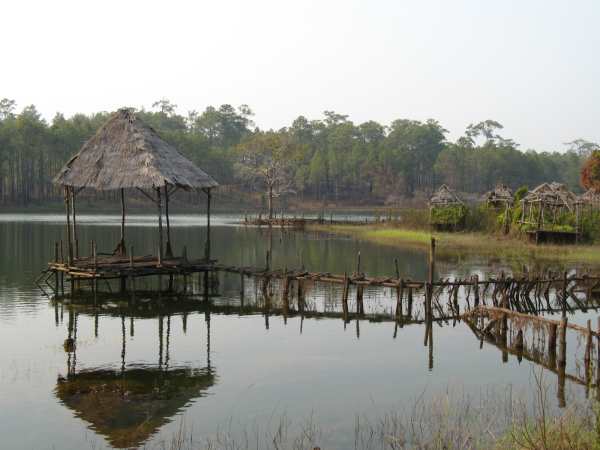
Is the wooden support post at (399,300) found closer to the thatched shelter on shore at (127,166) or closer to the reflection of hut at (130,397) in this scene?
the reflection of hut at (130,397)

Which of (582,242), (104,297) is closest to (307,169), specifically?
(582,242)

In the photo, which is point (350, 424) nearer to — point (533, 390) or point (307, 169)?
point (533, 390)

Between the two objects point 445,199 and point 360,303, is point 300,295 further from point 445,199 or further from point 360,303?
point 445,199

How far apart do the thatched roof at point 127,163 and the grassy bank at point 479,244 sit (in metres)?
18.2

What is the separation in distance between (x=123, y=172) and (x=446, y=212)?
102 feet

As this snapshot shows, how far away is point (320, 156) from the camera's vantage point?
380ft

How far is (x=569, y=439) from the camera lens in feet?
29.8

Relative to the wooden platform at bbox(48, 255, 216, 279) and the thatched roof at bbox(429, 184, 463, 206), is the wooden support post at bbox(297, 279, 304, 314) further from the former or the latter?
the thatched roof at bbox(429, 184, 463, 206)

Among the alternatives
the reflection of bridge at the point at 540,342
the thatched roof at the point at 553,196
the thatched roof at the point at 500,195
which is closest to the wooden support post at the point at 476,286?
the reflection of bridge at the point at 540,342

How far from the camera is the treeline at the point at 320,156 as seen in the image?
3602 inches

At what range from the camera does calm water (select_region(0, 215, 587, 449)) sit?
11945 mm

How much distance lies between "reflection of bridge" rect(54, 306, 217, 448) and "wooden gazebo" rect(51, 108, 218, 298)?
7377 mm

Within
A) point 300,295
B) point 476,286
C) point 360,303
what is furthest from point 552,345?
point 300,295

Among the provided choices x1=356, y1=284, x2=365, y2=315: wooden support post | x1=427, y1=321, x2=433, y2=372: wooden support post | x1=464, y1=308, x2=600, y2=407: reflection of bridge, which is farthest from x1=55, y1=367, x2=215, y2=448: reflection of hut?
x1=356, y1=284, x2=365, y2=315: wooden support post
